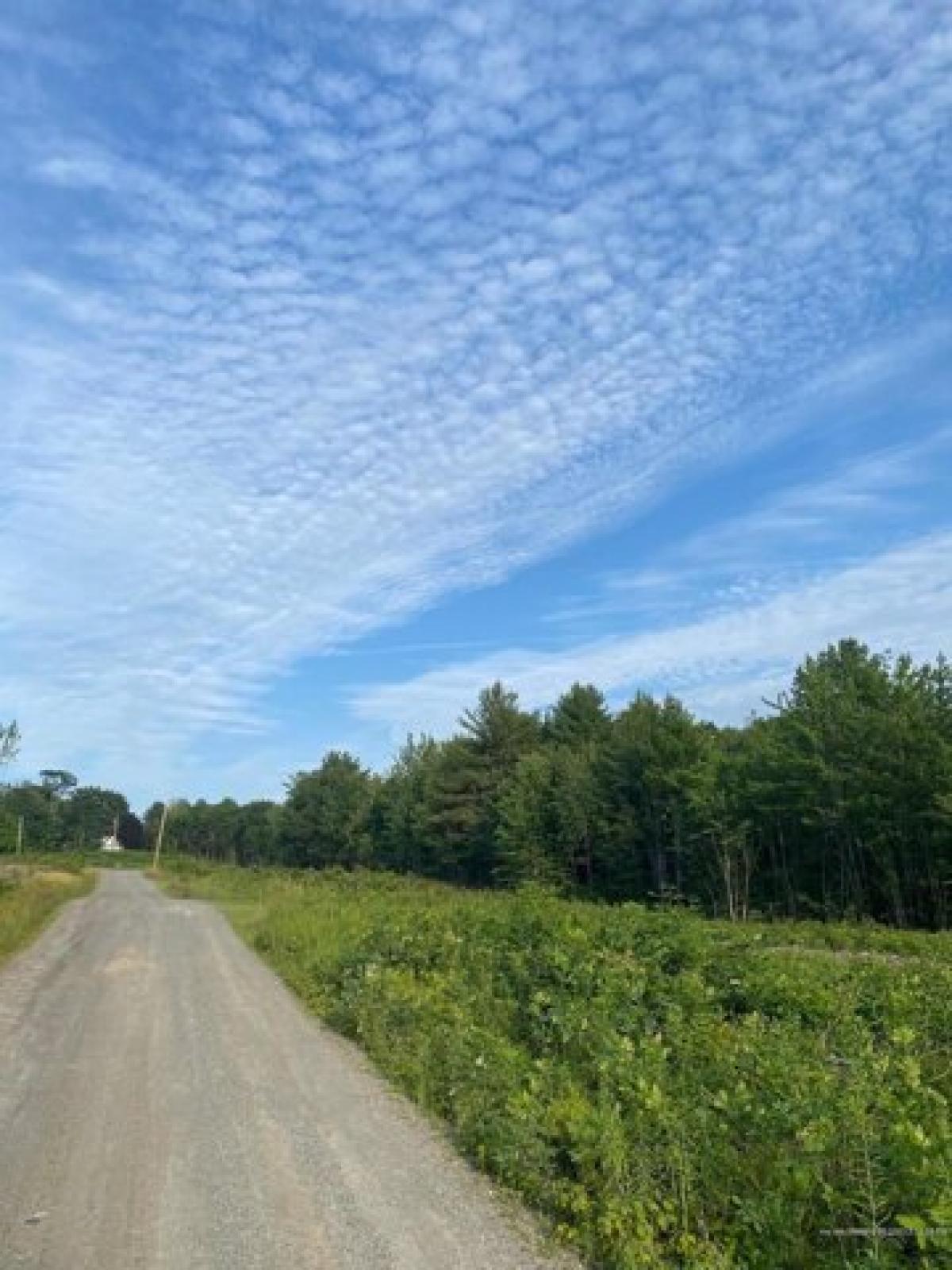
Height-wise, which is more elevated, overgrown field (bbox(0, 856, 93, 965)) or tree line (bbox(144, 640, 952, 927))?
tree line (bbox(144, 640, 952, 927))

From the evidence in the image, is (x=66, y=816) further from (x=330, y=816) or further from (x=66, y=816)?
(x=330, y=816)

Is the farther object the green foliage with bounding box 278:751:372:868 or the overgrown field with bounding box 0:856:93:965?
the green foliage with bounding box 278:751:372:868

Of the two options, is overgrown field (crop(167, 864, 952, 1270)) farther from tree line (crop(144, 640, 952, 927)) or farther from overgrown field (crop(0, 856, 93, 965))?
overgrown field (crop(0, 856, 93, 965))

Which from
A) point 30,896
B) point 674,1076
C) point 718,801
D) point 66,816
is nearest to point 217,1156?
point 674,1076

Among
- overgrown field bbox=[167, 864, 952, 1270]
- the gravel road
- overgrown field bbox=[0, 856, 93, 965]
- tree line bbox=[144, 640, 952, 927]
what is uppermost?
tree line bbox=[144, 640, 952, 927]

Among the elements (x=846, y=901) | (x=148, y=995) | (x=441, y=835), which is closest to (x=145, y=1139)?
(x=148, y=995)

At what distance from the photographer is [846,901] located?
44.0m

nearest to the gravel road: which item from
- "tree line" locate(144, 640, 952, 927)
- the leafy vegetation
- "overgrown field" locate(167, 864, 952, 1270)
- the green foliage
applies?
"overgrown field" locate(167, 864, 952, 1270)

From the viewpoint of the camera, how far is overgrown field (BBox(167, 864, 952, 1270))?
17.6 feet

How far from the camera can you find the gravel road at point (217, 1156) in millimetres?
6207

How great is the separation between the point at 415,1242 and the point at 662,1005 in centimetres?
485

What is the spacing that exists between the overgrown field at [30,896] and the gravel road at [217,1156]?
9.75 meters

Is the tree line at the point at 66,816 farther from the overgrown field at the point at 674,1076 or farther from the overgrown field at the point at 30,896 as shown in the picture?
the overgrown field at the point at 674,1076

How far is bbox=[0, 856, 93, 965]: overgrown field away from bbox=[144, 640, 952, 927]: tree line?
13.5m
